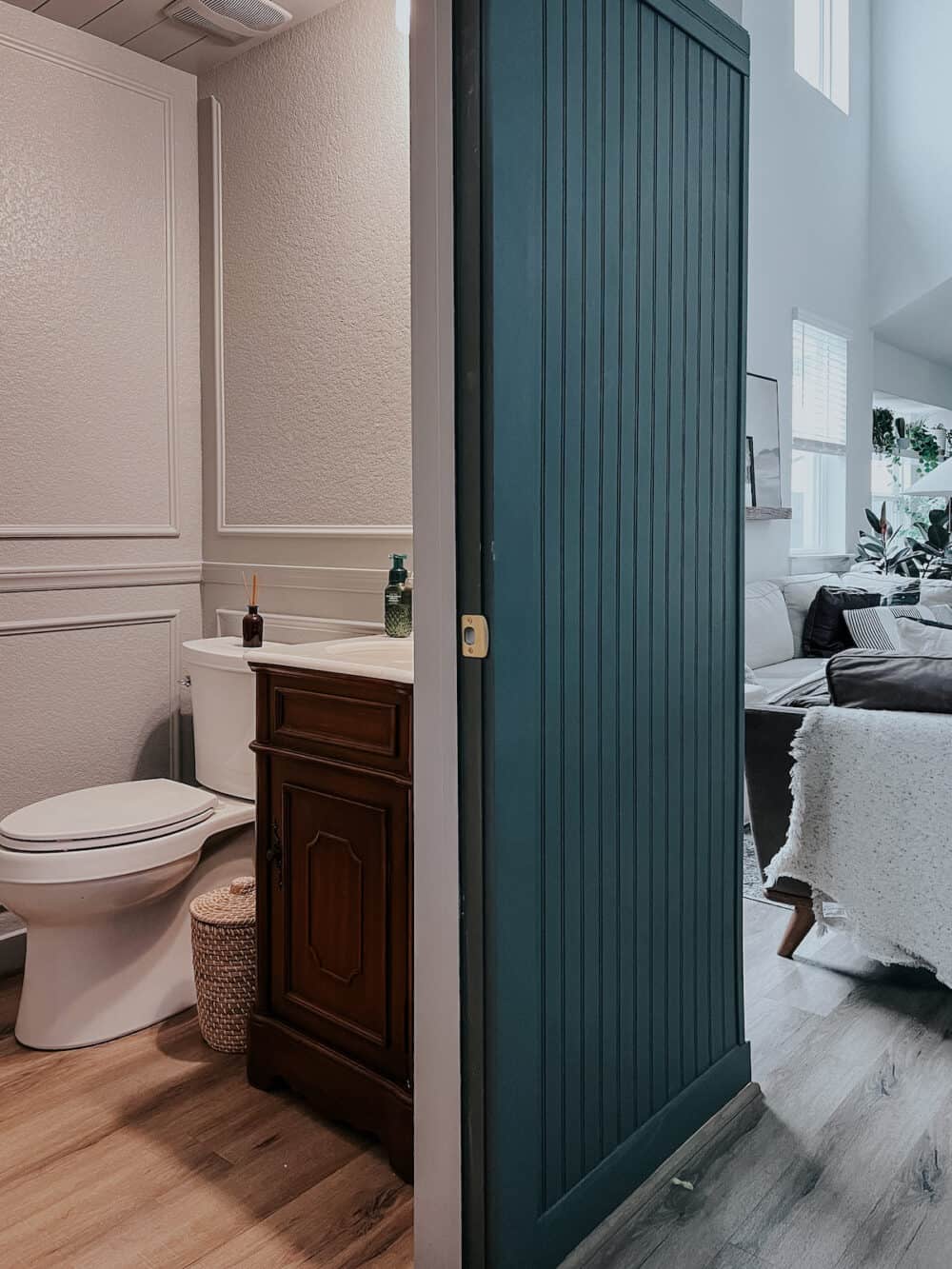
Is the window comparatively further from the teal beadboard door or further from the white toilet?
the white toilet

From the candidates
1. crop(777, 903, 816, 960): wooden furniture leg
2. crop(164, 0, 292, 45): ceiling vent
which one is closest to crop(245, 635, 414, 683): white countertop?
crop(777, 903, 816, 960): wooden furniture leg

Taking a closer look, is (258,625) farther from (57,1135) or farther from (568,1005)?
(568,1005)

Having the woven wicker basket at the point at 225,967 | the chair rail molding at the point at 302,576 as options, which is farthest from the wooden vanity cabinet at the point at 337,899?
the chair rail molding at the point at 302,576

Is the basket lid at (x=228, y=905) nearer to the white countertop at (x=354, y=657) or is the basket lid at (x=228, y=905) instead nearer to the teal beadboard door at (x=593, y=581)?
the white countertop at (x=354, y=657)

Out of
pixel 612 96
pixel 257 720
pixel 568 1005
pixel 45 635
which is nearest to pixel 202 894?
pixel 257 720

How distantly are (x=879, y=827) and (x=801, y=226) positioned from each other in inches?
181

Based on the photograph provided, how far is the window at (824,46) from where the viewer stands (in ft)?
20.0

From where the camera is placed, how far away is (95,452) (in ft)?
9.45

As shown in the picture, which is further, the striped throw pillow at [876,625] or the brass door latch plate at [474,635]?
the striped throw pillow at [876,625]

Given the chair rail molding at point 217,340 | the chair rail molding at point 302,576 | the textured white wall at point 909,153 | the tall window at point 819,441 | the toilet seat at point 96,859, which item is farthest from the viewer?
the textured white wall at point 909,153

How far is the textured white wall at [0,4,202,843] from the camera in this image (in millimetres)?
2689

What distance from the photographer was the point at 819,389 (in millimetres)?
6434

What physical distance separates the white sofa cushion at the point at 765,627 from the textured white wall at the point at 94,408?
8.80 ft

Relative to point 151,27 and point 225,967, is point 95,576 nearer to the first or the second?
point 225,967
